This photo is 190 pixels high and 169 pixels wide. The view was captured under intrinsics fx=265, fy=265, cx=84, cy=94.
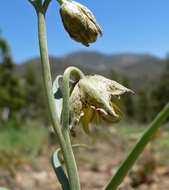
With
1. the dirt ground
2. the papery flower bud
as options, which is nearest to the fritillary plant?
the papery flower bud

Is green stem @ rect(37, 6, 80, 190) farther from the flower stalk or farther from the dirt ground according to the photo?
the dirt ground

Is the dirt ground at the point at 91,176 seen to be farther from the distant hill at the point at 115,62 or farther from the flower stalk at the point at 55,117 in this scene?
the distant hill at the point at 115,62

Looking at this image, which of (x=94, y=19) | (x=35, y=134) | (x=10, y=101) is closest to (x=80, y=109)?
(x=94, y=19)

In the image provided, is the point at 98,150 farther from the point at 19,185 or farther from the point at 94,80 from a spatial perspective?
the point at 94,80

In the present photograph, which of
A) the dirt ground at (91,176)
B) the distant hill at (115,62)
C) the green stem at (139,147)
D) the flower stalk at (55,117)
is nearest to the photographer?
the green stem at (139,147)

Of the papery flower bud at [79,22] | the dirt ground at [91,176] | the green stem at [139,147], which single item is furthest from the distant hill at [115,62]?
the green stem at [139,147]

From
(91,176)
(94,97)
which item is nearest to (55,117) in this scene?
(94,97)
